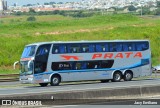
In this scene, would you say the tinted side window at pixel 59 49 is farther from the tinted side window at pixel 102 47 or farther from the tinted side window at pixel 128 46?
the tinted side window at pixel 128 46

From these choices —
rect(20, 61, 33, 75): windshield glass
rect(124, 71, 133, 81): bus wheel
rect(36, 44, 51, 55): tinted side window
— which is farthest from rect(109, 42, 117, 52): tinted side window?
rect(20, 61, 33, 75): windshield glass

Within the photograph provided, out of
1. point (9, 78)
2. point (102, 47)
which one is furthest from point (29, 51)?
point (9, 78)

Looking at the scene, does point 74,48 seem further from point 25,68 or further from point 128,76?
point 128,76

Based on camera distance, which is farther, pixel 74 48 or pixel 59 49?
pixel 74 48

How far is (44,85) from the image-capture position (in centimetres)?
3703

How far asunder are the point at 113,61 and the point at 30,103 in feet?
57.7

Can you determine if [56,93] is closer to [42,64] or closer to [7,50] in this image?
[42,64]

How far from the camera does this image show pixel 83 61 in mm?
37906

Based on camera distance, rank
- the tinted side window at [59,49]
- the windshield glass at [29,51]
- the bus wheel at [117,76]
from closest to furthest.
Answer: the windshield glass at [29,51] < the tinted side window at [59,49] < the bus wheel at [117,76]

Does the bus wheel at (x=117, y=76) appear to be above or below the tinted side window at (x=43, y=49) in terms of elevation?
below

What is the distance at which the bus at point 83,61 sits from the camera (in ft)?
119

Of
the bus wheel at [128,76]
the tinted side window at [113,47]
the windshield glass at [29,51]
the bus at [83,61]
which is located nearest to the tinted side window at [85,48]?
the bus at [83,61]

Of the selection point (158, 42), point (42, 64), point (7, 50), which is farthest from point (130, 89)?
point (158, 42)

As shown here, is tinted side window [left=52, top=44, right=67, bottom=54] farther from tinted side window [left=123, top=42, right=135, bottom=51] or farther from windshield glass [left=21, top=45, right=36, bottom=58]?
tinted side window [left=123, top=42, right=135, bottom=51]
